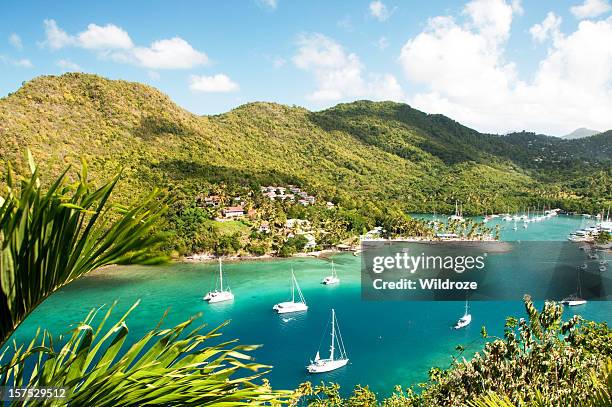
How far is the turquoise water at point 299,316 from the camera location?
16.3m

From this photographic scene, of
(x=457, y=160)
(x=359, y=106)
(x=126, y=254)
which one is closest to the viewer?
(x=126, y=254)

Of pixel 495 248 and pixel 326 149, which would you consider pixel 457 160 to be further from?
pixel 495 248

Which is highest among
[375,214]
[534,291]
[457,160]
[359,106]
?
[359,106]

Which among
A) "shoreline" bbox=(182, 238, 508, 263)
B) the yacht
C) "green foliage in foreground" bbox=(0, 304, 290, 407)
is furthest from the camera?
the yacht

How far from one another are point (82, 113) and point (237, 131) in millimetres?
24039

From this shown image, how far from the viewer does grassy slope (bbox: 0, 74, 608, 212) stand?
39.8 metres

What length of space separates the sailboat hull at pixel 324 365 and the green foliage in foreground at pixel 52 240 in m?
15.7

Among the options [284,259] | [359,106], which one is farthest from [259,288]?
[359,106]

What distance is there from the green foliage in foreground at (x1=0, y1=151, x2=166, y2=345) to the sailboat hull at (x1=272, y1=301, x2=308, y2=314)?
2111 cm

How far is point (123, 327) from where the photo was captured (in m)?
1.02

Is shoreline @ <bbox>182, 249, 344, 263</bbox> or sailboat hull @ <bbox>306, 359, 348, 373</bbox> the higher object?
shoreline @ <bbox>182, 249, 344, 263</bbox>

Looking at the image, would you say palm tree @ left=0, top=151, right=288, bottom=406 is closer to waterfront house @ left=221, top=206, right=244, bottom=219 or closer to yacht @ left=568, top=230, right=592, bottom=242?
waterfront house @ left=221, top=206, right=244, bottom=219

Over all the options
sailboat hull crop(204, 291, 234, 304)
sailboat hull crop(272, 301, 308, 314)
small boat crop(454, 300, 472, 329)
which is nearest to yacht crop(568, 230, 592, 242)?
small boat crop(454, 300, 472, 329)

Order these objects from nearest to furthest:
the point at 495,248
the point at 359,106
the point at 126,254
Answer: the point at 126,254 → the point at 495,248 → the point at 359,106
